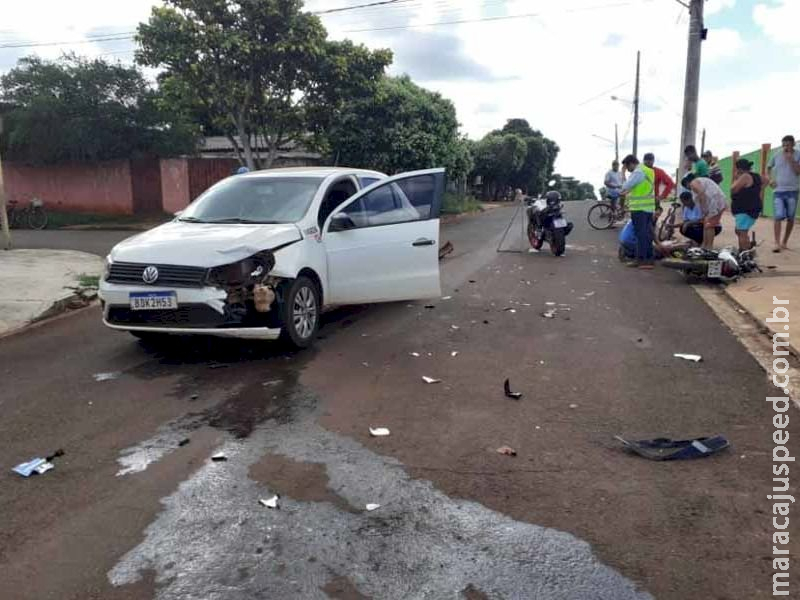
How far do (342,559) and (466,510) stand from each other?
0.74 meters

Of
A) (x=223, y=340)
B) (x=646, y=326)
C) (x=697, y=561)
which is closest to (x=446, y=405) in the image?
(x=697, y=561)

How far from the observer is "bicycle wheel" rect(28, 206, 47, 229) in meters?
23.2

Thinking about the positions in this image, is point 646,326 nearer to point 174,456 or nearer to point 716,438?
point 716,438

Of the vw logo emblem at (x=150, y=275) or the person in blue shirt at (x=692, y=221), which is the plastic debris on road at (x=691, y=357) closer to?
the vw logo emblem at (x=150, y=275)

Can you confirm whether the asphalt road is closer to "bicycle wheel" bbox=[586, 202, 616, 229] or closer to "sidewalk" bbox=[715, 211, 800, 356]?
"sidewalk" bbox=[715, 211, 800, 356]

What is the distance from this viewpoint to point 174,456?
4227 mm

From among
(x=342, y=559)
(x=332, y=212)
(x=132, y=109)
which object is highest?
(x=132, y=109)

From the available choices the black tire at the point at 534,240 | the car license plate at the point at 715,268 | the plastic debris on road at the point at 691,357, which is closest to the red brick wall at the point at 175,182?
the black tire at the point at 534,240

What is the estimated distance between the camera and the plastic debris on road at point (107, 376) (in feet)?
19.4

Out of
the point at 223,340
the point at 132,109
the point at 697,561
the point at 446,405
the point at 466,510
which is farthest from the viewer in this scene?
the point at 132,109

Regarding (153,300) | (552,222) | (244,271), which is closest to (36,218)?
(552,222)

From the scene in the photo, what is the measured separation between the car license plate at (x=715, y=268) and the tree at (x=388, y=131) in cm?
1424

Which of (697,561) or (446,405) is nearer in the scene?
(697,561)

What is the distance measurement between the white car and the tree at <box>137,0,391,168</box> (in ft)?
42.0
